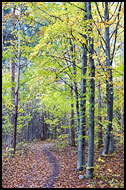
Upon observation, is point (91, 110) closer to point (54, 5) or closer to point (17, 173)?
point (17, 173)

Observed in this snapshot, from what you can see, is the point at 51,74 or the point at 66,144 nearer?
the point at 51,74

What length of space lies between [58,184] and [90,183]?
1.33 meters

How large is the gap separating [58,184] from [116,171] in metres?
2.80

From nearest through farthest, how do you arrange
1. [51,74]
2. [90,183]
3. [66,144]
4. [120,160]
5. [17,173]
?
[90,183] < [17,173] < [51,74] < [120,160] < [66,144]

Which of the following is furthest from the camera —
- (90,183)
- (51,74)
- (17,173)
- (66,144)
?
(66,144)

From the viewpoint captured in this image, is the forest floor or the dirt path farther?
the dirt path

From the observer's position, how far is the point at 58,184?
6062 millimetres

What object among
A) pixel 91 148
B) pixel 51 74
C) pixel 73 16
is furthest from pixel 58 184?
pixel 73 16

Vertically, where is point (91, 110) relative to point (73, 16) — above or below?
below

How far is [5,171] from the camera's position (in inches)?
290

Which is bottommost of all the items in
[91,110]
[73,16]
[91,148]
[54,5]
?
[91,148]

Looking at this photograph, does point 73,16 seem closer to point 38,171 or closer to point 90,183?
point 90,183

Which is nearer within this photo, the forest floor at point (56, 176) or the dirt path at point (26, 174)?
the forest floor at point (56, 176)

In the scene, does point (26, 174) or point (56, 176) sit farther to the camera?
point (26, 174)
